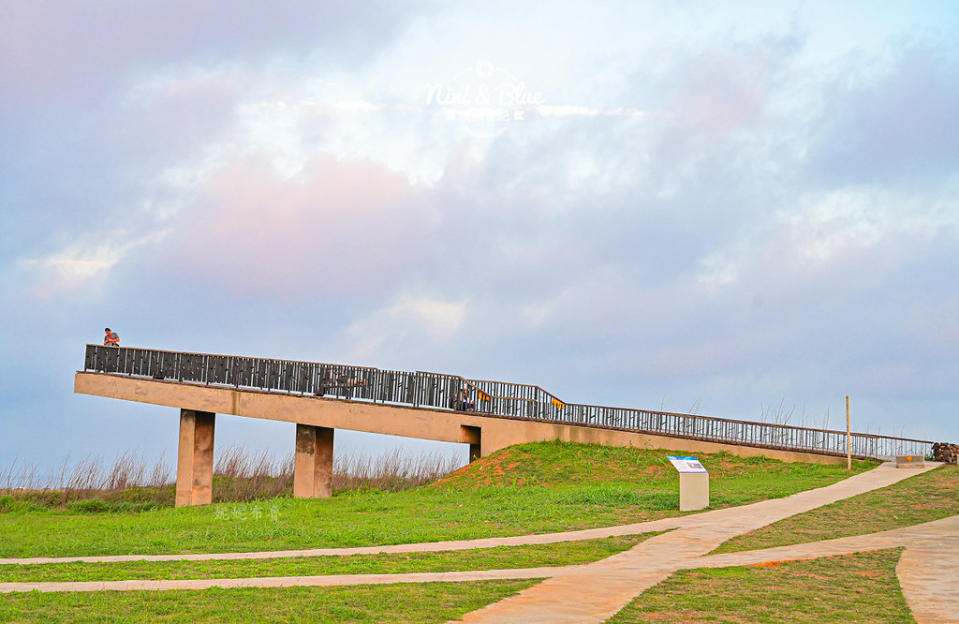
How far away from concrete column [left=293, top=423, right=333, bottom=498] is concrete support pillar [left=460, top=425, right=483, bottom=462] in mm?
5247

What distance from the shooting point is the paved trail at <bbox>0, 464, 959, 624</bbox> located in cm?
906

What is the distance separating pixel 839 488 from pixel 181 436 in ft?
82.8

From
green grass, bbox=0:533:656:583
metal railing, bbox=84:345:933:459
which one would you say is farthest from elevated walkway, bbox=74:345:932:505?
green grass, bbox=0:533:656:583

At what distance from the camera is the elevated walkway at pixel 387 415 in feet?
94.2

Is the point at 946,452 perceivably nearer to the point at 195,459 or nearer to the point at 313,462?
the point at 313,462

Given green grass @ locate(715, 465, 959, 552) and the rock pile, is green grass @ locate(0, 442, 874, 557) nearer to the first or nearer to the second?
green grass @ locate(715, 465, 959, 552)

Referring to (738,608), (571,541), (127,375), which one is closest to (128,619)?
(738,608)

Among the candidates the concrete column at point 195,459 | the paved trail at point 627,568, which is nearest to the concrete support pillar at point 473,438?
the concrete column at point 195,459

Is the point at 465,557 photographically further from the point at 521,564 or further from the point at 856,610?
the point at 856,610

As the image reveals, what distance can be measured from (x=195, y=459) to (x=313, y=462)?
5699mm

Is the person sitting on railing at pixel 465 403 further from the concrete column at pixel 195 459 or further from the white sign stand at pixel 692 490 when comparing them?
the white sign stand at pixel 692 490

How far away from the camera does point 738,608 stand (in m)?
9.15

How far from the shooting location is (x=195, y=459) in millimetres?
33562

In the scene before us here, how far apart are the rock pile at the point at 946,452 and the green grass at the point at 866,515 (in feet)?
23.3
